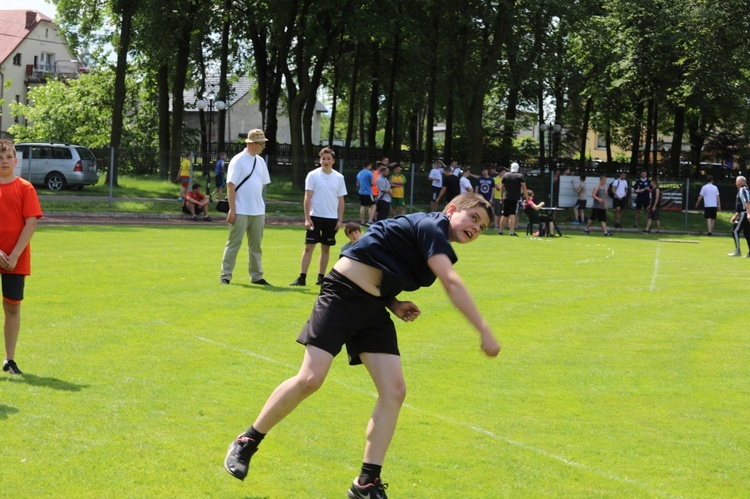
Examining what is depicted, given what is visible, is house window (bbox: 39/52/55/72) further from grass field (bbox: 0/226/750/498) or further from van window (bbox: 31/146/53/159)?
grass field (bbox: 0/226/750/498)

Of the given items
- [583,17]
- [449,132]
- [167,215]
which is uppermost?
[583,17]

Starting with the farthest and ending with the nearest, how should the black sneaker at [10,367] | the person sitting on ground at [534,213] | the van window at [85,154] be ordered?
1. the van window at [85,154]
2. the person sitting on ground at [534,213]
3. the black sneaker at [10,367]

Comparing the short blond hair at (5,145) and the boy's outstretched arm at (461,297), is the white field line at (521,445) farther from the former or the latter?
the short blond hair at (5,145)

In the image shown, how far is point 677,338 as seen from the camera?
11.9m

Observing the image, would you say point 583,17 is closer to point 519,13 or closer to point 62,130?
point 519,13

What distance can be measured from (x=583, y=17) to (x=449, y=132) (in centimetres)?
900

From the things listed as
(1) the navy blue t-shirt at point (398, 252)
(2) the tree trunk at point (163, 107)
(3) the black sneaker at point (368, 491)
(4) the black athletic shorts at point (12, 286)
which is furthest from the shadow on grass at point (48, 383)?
(2) the tree trunk at point (163, 107)

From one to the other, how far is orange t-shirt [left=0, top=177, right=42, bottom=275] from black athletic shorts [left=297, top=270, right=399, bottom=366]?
333 centimetres

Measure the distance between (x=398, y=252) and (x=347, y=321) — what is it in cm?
46

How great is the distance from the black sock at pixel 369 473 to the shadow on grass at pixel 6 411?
284 centimetres

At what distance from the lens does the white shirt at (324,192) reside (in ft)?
46.9

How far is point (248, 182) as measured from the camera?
46.1ft

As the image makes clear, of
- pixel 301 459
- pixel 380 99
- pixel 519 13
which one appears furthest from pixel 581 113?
pixel 301 459

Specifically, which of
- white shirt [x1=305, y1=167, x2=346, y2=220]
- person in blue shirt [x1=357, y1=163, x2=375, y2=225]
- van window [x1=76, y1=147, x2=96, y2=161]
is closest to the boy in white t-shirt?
white shirt [x1=305, y1=167, x2=346, y2=220]
